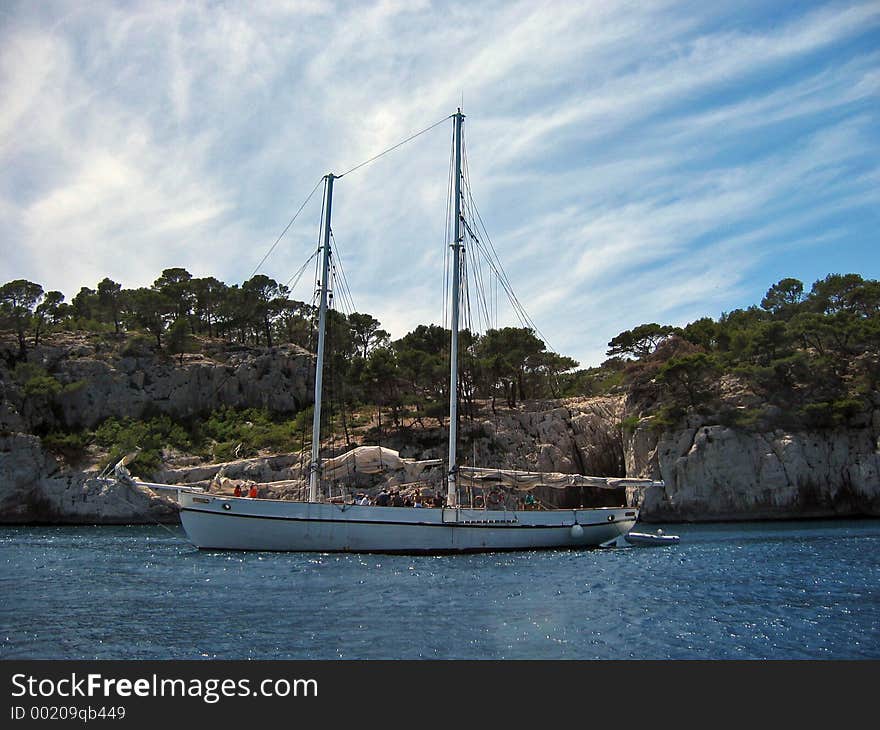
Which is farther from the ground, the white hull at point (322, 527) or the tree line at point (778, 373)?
the tree line at point (778, 373)

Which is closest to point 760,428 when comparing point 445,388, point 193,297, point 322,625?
point 445,388

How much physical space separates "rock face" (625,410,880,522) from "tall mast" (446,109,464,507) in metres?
29.1

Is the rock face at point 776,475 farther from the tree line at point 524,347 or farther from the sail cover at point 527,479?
the sail cover at point 527,479

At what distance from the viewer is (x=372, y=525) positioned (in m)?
39.8

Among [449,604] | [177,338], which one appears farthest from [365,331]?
[449,604]

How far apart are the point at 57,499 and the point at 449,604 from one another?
2249 inches

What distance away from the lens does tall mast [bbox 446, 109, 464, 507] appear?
42844mm

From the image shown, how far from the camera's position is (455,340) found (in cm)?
4375

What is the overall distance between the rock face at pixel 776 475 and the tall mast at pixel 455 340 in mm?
29084

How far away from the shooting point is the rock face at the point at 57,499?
68438mm

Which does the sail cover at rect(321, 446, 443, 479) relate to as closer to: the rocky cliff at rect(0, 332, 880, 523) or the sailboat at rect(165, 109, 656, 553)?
the sailboat at rect(165, 109, 656, 553)

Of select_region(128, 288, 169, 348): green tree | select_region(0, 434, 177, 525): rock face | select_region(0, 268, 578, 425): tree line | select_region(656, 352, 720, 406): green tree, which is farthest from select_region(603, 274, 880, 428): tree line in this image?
select_region(128, 288, 169, 348): green tree

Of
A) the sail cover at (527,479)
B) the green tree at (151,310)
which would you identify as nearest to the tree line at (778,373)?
the sail cover at (527,479)
